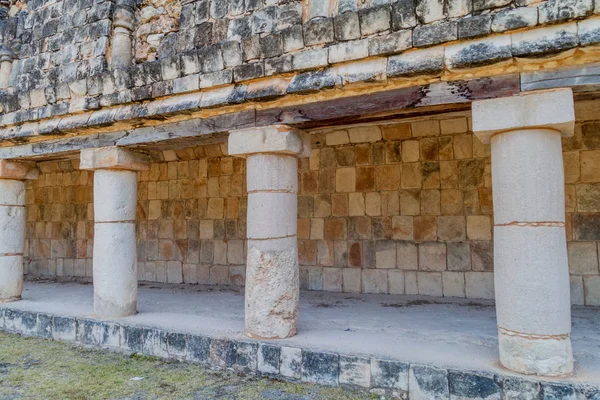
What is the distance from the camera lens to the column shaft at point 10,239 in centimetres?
626

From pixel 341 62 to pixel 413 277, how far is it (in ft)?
11.9

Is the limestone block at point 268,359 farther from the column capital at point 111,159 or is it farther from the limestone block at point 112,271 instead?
the column capital at point 111,159

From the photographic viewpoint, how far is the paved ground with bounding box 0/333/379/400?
11.9 ft

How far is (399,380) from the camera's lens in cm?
338

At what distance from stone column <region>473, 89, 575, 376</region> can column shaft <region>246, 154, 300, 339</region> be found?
5.93 ft

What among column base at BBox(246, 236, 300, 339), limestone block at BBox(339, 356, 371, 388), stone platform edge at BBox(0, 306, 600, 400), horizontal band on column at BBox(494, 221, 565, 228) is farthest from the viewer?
column base at BBox(246, 236, 300, 339)

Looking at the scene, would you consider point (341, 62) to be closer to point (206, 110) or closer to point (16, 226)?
point (206, 110)

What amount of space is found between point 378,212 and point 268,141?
2883 millimetres

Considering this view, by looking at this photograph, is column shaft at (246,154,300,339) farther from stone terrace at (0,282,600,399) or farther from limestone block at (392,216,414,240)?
limestone block at (392,216,414,240)

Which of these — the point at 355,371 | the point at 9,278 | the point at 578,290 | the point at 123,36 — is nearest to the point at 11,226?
the point at 9,278

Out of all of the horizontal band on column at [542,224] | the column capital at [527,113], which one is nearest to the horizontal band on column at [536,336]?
the horizontal band on column at [542,224]

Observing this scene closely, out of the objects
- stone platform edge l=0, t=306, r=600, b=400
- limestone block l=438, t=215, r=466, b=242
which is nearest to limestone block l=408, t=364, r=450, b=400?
stone platform edge l=0, t=306, r=600, b=400

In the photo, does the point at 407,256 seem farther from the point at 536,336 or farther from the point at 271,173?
the point at 536,336

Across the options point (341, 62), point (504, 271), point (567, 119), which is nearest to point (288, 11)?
point (341, 62)
